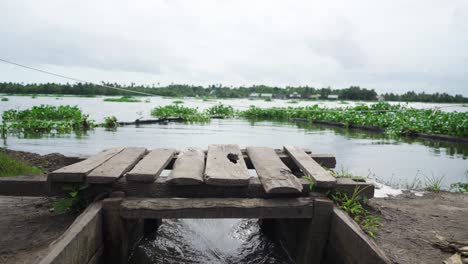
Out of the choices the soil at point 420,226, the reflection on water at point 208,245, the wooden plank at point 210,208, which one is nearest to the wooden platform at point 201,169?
the wooden plank at point 210,208

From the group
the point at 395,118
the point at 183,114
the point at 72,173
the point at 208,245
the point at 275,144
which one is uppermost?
the point at 395,118

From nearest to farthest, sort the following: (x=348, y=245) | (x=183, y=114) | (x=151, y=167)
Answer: (x=348, y=245)
(x=151, y=167)
(x=183, y=114)

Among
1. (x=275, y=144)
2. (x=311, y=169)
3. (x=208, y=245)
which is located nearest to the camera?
(x=311, y=169)

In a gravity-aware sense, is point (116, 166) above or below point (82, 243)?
above

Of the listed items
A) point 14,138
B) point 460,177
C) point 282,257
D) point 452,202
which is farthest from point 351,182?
point 14,138

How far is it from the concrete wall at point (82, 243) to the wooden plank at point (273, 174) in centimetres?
133

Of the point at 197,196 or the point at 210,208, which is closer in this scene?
the point at 210,208

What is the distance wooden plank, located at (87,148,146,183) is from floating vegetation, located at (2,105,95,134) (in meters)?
11.3

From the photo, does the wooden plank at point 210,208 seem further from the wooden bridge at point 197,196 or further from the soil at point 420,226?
the soil at point 420,226

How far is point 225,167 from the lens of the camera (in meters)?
3.24

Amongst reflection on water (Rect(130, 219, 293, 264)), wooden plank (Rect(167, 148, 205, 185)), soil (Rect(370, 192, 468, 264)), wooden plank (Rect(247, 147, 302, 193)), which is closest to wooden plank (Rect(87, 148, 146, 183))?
wooden plank (Rect(167, 148, 205, 185))

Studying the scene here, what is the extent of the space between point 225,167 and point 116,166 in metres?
0.98

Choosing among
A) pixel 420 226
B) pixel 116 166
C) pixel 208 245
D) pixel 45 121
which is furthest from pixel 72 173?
pixel 45 121

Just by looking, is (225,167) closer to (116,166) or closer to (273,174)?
(273,174)
